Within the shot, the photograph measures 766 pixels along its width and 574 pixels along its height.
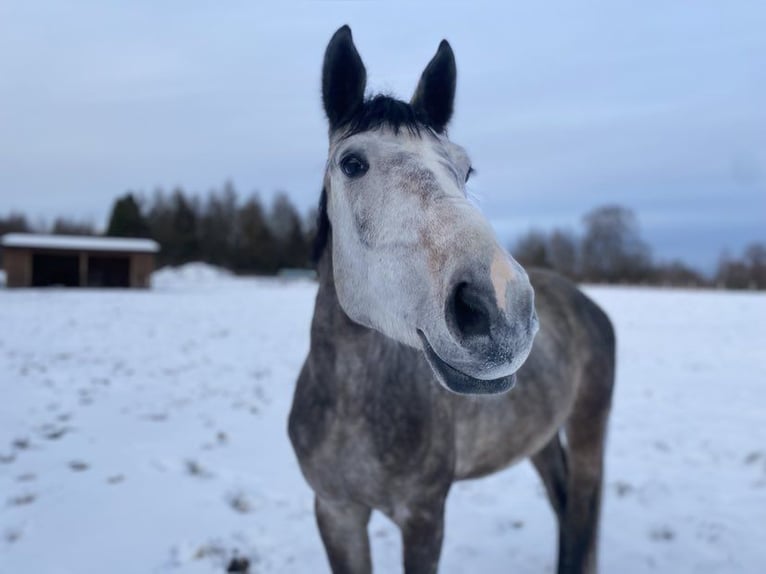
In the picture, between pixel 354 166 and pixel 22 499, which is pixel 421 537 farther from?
pixel 22 499

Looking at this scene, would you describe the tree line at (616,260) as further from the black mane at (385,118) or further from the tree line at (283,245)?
the black mane at (385,118)

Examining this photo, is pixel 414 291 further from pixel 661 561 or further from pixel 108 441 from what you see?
pixel 108 441

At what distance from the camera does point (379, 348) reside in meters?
2.17

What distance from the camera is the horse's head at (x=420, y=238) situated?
1.31 meters

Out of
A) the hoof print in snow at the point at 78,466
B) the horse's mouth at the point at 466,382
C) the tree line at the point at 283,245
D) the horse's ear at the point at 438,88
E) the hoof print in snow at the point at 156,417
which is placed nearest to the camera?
the horse's mouth at the point at 466,382

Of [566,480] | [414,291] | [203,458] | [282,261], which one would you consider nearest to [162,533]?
[203,458]

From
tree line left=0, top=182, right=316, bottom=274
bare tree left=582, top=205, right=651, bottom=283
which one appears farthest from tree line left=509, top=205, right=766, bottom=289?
tree line left=0, top=182, right=316, bottom=274

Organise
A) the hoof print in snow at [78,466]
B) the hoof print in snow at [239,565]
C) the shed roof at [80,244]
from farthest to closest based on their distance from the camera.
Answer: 1. the shed roof at [80,244]
2. the hoof print in snow at [78,466]
3. the hoof print in snow at [239,565]

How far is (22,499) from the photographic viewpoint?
141 inches

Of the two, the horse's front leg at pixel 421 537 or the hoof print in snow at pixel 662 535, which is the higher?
the horse's front leg at pixel 421 537

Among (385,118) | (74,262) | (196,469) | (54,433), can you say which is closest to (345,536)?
(385,118)

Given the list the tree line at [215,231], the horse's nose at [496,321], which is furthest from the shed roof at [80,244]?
the horse's nose at [496,321]

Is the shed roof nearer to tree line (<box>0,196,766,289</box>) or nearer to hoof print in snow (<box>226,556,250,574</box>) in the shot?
tree line (<box>0,196,766,289</box>)

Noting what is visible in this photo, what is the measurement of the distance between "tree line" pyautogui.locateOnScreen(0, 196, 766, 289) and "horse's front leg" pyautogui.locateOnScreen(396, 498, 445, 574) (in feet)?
93.2
